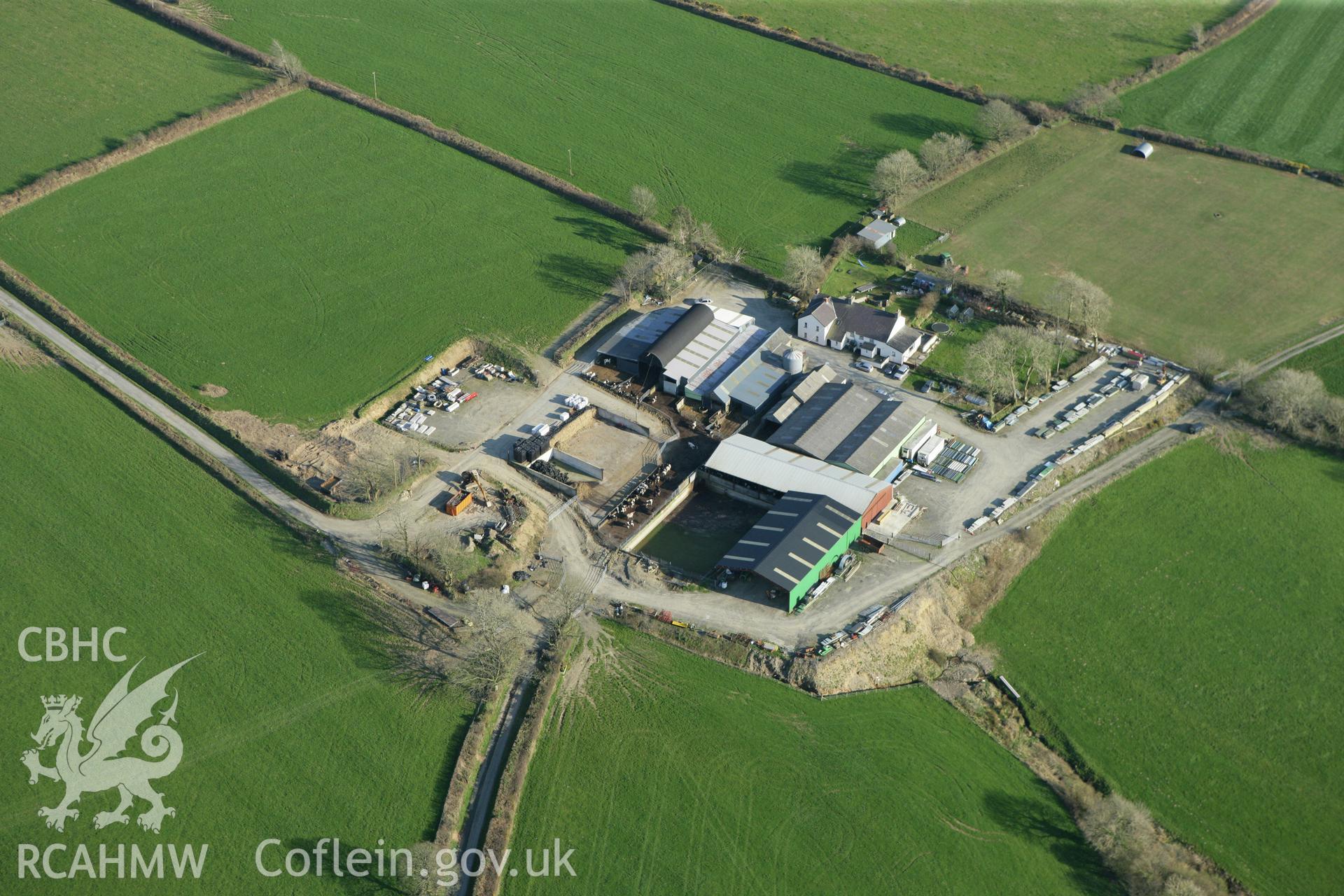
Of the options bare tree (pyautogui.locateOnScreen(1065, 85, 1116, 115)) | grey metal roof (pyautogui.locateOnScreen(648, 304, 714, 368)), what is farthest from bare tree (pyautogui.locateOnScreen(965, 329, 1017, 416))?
bare tree (pyautogui.locateOnScreen(1065, 85, 1116, 115))

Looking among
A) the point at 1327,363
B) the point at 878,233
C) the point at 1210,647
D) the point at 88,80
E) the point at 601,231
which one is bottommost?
the point at 1210,647

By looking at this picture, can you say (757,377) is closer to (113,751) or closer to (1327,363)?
(1327,363)

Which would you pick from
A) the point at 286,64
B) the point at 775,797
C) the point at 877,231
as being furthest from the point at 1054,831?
the point at 286,64

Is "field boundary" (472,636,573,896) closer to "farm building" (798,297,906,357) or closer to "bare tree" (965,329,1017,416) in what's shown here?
"farm building" (798,297,906,357)

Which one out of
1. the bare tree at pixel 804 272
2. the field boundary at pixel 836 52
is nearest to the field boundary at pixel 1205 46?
the field boundary at pixel 836 52

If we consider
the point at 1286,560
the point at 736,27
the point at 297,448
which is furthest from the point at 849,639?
the point at 736,27

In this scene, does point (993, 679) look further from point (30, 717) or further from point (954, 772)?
point (30, 717)
